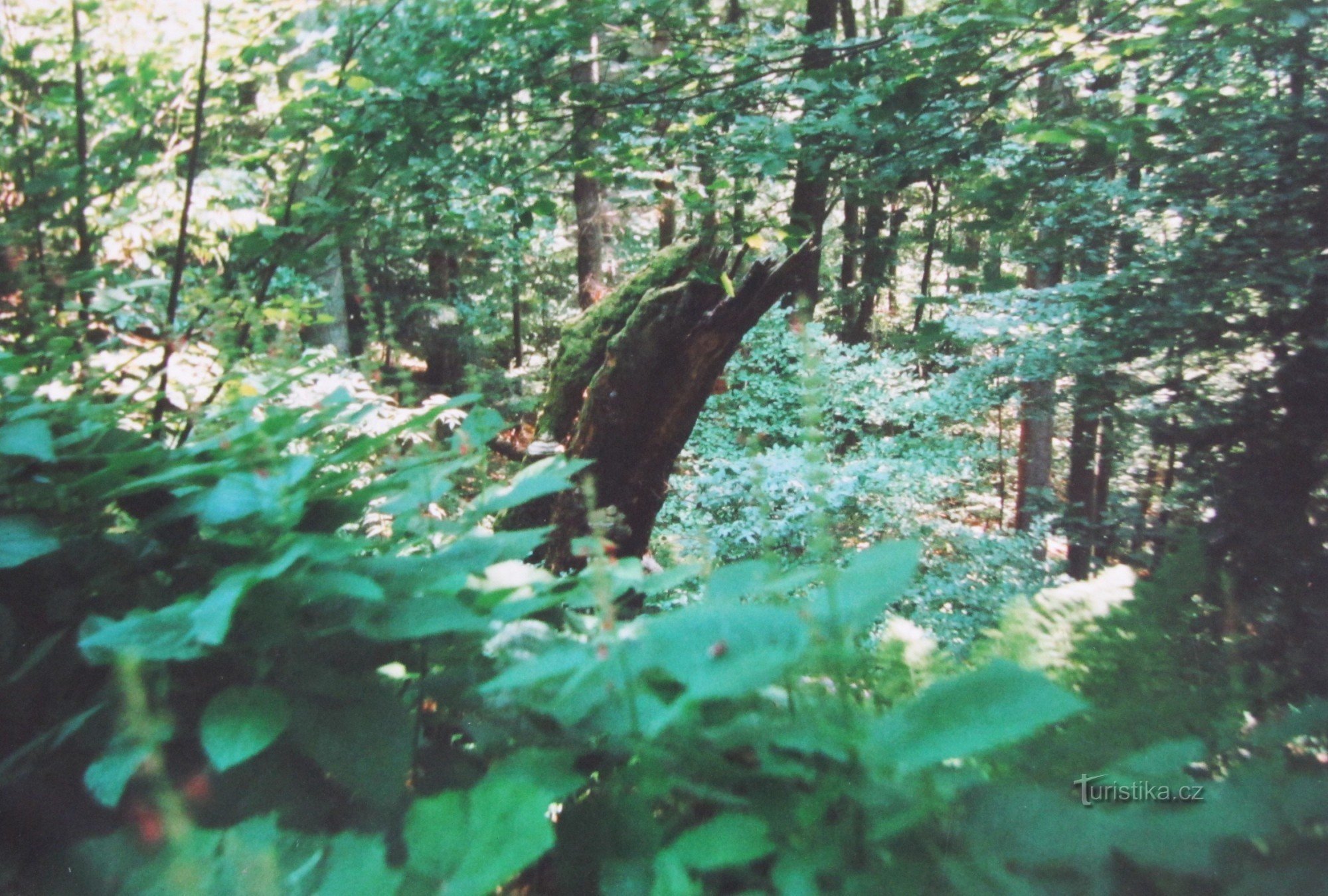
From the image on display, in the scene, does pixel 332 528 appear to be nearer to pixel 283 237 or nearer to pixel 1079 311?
pixel 283 237

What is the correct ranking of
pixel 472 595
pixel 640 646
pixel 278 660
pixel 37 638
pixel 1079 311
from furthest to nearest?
pixel 1079 311, pixel 37 638, pixel 472 595, pixel 278 660, pixel 640 646

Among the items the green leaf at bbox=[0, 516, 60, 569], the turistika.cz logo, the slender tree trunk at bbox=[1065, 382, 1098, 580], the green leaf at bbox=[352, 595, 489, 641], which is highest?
the green leaf at bbox=[0, 516, 60, 569]

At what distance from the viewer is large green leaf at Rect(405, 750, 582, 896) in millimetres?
774

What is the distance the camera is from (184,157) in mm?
3588

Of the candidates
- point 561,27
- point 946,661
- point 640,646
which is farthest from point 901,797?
point 561,27

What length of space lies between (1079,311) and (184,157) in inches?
185

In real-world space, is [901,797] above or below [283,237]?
below

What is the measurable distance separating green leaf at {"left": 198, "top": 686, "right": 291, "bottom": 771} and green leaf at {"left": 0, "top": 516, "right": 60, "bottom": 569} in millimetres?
477

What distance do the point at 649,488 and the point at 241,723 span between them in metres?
3.75

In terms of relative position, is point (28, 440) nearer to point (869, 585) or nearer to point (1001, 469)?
point (869, 585)

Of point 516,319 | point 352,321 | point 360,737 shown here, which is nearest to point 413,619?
point 360,737

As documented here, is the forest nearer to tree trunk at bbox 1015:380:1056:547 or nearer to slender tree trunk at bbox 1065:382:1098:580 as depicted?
slender tree trunk at bbox 1065:382:1098:580

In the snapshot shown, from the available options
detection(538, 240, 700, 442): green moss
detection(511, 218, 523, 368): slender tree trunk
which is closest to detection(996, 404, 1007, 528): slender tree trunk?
detection(538, 240, 700, 442): green moss

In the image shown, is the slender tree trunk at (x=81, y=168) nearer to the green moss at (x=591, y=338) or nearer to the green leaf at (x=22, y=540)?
the green leaf at (x=22, y=540)
